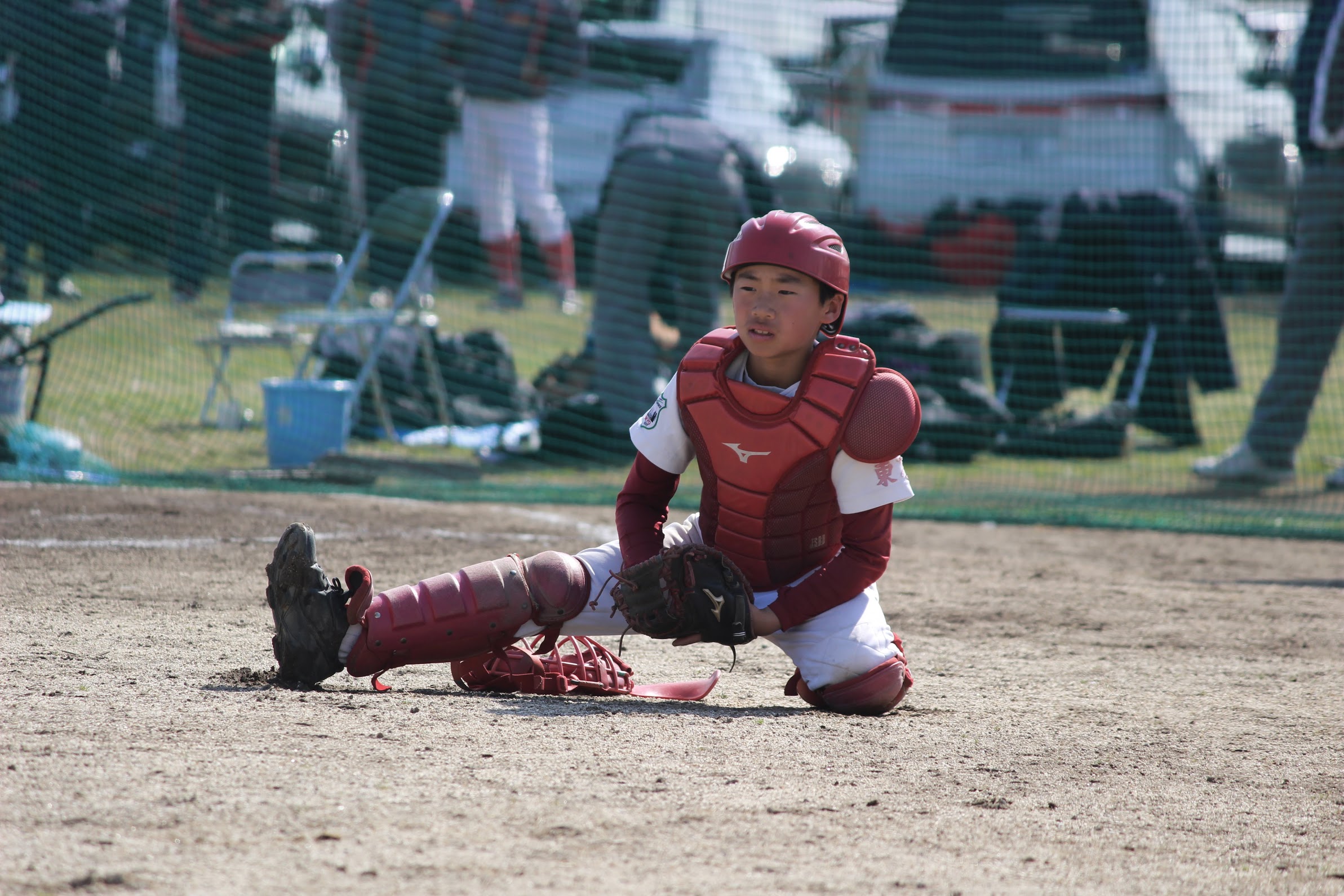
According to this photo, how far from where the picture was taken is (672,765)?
9.54ft

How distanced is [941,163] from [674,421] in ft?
34.5

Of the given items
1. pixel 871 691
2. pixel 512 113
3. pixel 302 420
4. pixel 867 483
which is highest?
pixel 512 113

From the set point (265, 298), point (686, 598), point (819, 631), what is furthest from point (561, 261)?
point (686, 598)

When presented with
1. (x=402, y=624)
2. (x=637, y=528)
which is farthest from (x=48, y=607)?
(x=637, y=528)

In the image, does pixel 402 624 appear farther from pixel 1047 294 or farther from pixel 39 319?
pixel 1047 294

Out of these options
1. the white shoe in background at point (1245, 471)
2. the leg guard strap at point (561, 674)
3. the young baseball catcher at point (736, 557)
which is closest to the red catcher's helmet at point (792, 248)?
the young baseball catcher at point (736, 557)

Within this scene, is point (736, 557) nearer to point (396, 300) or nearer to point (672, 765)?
point (672, 765)

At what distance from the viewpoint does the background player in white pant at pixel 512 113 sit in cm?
1033

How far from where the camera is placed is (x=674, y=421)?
366 cm

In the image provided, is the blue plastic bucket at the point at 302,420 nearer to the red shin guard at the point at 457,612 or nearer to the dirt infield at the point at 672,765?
the dirt infield at the point at 672,765

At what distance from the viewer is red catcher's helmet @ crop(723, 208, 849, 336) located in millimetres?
3438

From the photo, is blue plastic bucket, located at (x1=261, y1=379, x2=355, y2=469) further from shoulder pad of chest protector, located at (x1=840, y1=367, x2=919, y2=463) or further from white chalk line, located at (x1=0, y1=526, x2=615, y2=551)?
shoulder pad of chest protector, located at (x1=840, y1=367, x2=919, y2=463)

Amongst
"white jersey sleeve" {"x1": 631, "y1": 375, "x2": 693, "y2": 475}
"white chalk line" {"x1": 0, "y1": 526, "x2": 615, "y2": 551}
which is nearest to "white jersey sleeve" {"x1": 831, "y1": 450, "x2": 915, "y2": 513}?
"white jersey sleeve" {"x1": 631, "y1": 375, "x2": 693, "y2": 475}

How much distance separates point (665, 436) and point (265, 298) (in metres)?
6.41
